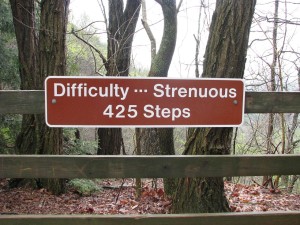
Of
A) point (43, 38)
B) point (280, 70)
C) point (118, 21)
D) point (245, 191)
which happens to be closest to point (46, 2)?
point (43, 38)

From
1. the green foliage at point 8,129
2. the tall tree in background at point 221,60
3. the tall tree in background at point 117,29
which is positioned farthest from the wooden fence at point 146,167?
the tall tree in background at point 117,29

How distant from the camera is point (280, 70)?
10.1 metres

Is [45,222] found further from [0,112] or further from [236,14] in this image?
[236,14]

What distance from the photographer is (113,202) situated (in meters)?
6.73

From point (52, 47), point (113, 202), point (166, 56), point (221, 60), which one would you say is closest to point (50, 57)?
point (52, 47)

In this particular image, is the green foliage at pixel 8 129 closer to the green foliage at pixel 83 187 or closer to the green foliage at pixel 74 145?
the green foliage at pixel 74 145

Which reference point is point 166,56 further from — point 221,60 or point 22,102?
point 22,102

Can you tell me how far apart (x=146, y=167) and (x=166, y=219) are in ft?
1.52

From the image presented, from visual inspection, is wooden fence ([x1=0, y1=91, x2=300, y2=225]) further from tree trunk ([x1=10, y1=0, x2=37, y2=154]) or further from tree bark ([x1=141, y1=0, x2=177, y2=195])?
tree trunk ([x1=10, y1=0, x2=37, y2=154])

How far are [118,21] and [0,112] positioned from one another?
859 cm

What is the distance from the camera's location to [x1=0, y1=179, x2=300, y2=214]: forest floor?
19.4 feet

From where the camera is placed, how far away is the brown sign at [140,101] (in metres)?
2.89

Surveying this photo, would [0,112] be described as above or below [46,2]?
below

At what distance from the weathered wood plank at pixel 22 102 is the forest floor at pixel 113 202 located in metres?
3.01
